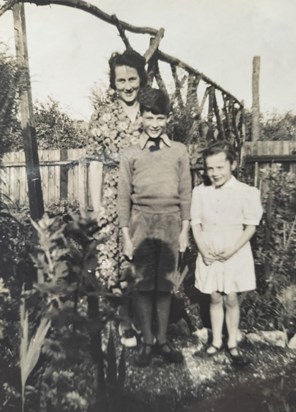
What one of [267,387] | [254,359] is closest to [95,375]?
[267,387]

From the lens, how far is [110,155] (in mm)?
3018

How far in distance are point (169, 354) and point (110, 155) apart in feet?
4.45

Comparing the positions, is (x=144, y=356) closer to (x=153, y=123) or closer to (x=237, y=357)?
(x=237, y=357)

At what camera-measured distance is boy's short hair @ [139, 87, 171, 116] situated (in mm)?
2732

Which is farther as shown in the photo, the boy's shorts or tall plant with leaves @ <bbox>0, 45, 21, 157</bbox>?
the boy's shorts

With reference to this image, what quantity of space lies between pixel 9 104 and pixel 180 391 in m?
1.92

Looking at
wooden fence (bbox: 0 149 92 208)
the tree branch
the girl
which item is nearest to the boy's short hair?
the girl

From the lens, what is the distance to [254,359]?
9.77 feet

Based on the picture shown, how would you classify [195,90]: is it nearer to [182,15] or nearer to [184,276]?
[182,15]

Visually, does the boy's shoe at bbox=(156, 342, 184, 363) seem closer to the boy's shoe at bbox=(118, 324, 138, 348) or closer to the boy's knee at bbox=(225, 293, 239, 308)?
the boy's shoe at bbox=(118, 324, 138, 348)

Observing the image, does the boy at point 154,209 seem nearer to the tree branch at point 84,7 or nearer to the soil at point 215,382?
the soil at point 215,382

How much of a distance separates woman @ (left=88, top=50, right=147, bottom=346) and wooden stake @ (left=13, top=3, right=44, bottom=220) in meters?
0.58

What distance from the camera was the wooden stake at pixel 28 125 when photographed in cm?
329

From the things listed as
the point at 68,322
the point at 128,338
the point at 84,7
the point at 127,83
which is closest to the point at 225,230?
the point at 128,338
